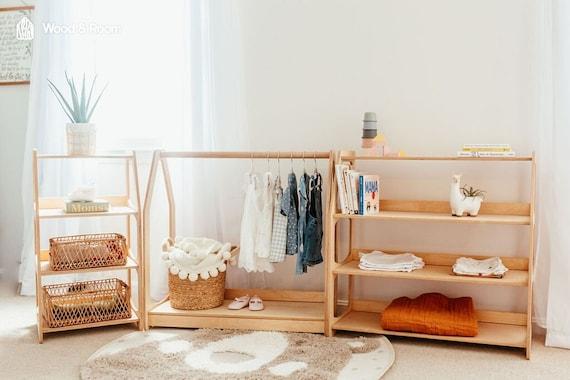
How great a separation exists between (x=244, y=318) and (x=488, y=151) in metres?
1.44

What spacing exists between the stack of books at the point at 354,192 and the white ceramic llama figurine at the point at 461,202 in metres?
0.39

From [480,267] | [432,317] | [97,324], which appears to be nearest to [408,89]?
[480,267]

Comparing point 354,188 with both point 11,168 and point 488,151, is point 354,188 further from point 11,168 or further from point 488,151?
point 11,168

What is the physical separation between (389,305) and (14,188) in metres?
2.73

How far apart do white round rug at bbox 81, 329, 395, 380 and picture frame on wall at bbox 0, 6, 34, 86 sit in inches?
84.3

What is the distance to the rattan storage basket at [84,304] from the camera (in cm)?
329

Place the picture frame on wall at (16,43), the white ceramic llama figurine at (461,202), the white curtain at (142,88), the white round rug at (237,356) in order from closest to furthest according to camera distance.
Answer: the white round rug at (237,356), the white ceramic llama figurine at (461,202), the white curtain at (142,88), the picture frame on wall at (16,43)

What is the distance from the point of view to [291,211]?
332cm

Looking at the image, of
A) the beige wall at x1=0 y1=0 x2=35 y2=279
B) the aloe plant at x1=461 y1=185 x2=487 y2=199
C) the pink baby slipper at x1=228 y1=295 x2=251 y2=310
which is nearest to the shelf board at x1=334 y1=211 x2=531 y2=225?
the aloe plant at x1=461 y1=185 x2=487 y2=199

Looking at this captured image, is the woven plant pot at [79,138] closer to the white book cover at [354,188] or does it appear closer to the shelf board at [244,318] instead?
the shelf board at [244,318]

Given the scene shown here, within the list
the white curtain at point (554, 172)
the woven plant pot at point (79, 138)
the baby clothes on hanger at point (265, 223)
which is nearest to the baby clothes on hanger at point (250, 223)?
the baby clothes on hanger at point (265, 223)

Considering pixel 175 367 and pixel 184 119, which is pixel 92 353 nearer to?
pixel 175 367

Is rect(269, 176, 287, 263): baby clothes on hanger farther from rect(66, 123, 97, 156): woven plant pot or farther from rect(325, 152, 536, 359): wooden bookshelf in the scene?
rect(66, 123, 97, 156): woven plant pot

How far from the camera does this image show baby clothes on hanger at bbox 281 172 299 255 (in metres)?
3.31
